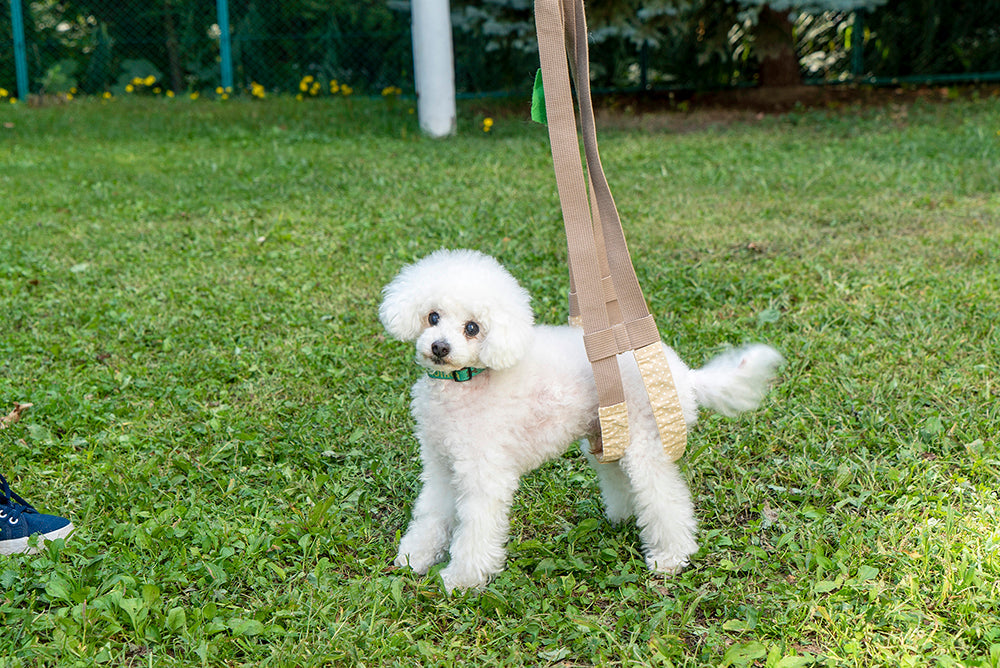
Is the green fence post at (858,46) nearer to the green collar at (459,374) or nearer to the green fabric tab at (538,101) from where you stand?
the green fabric tab at (538,101)

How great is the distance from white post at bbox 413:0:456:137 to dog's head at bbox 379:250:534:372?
25.6 ft

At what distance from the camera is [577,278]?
2357mm

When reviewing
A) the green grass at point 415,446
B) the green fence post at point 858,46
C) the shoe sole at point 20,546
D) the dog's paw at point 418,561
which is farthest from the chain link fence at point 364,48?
the shoe sole at point 20,546

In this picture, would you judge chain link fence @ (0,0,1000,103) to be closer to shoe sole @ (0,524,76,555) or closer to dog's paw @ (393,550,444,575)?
dog's paw @ (393,550,444,575)

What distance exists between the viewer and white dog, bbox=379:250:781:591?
2.34 metres

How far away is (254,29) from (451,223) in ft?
31.4

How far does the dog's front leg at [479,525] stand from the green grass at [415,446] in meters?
0.08

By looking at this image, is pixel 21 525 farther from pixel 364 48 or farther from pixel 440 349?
pixel 364 48

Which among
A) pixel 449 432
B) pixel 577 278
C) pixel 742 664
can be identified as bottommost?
pixel 742 664

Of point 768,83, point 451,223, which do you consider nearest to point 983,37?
point 768,83

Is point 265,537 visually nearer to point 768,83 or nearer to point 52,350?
point 52,350

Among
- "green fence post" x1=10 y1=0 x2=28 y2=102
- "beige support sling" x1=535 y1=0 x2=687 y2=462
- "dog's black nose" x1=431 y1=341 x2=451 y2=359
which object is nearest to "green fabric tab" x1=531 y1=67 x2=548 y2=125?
"beige support sling" x1=535 y1=0 x2=687 y2=462

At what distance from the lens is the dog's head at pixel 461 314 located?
2307mm

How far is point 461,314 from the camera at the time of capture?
235cm
